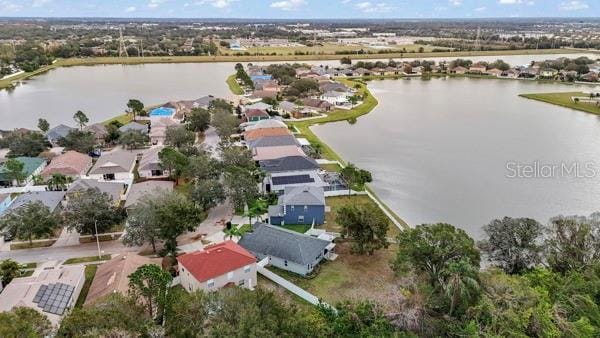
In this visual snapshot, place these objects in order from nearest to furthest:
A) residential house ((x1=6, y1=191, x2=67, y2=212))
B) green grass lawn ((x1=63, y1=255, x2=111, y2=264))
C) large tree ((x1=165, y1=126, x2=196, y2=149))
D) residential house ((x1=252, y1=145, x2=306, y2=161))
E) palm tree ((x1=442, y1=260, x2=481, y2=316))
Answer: palm tree ((x1=442, y1=260, x2=481, y2=316)) → green grass lawn ((x1=63, y1=255, x2=111, y2=264)) → residential house ((x1=6, y1=191, x2=67, y2=212)) → residential house ((x1=252, y1=145, x2=306, y2=161)) → large tree ((x1=165, y1=126, x2=196, y2=149))

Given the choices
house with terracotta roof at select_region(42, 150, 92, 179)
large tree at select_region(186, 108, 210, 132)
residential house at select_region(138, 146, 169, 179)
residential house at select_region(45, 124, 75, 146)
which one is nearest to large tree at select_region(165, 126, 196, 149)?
residential house at select_region(138, 146, 169, 179)

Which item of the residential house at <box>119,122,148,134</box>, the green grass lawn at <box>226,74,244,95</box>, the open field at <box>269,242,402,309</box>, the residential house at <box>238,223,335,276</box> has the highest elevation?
the green grass lawn at <box>226,74,244,95</box>

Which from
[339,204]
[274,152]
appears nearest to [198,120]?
[274,152]

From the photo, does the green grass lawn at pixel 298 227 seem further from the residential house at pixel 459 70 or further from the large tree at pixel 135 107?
the residential house at pixel 459 70

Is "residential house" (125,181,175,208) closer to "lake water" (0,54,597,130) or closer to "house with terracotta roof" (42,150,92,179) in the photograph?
"house with terracotta roof" (42,150,92,179)

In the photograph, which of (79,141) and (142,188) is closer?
(142,188)

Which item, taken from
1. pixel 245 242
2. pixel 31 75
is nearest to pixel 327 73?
pixel 31 75

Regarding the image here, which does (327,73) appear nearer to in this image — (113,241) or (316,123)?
(316,123)

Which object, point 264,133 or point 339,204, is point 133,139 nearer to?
point 264,133
